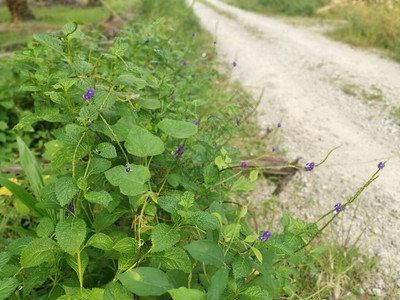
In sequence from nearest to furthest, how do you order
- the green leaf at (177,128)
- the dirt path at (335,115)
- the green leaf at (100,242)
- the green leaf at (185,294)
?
the green leaf at (185,294) → the green leaf at (100,242) → the green leaf at (177,128) → the dirt path at (335,115)

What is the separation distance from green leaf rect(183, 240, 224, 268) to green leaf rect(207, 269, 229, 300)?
0.13ft

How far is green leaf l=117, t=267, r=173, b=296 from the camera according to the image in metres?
0.83

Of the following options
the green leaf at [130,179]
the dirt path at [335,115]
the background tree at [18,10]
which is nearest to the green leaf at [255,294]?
the green leaf at [130,179]

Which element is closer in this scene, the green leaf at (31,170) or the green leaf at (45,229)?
the green leaf at (45,229)

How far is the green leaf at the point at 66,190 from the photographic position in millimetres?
964

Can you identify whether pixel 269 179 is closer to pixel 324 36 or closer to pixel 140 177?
pixel 140 177

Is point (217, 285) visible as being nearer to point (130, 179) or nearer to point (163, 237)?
point (163, 237)

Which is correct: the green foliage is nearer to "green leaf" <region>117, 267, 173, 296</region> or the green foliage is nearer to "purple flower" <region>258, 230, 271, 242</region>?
"purple flower" <region>258, 230, 271, 242</region>

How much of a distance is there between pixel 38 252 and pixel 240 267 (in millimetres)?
718

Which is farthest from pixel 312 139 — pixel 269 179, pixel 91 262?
pixel 91 262

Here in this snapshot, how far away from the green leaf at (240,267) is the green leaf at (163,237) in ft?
0.73

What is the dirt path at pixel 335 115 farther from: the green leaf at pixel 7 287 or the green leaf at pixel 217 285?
the green leaf at pixel 7 287

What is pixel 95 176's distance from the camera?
117 cm

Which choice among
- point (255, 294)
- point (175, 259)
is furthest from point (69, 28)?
point (255, 294)
